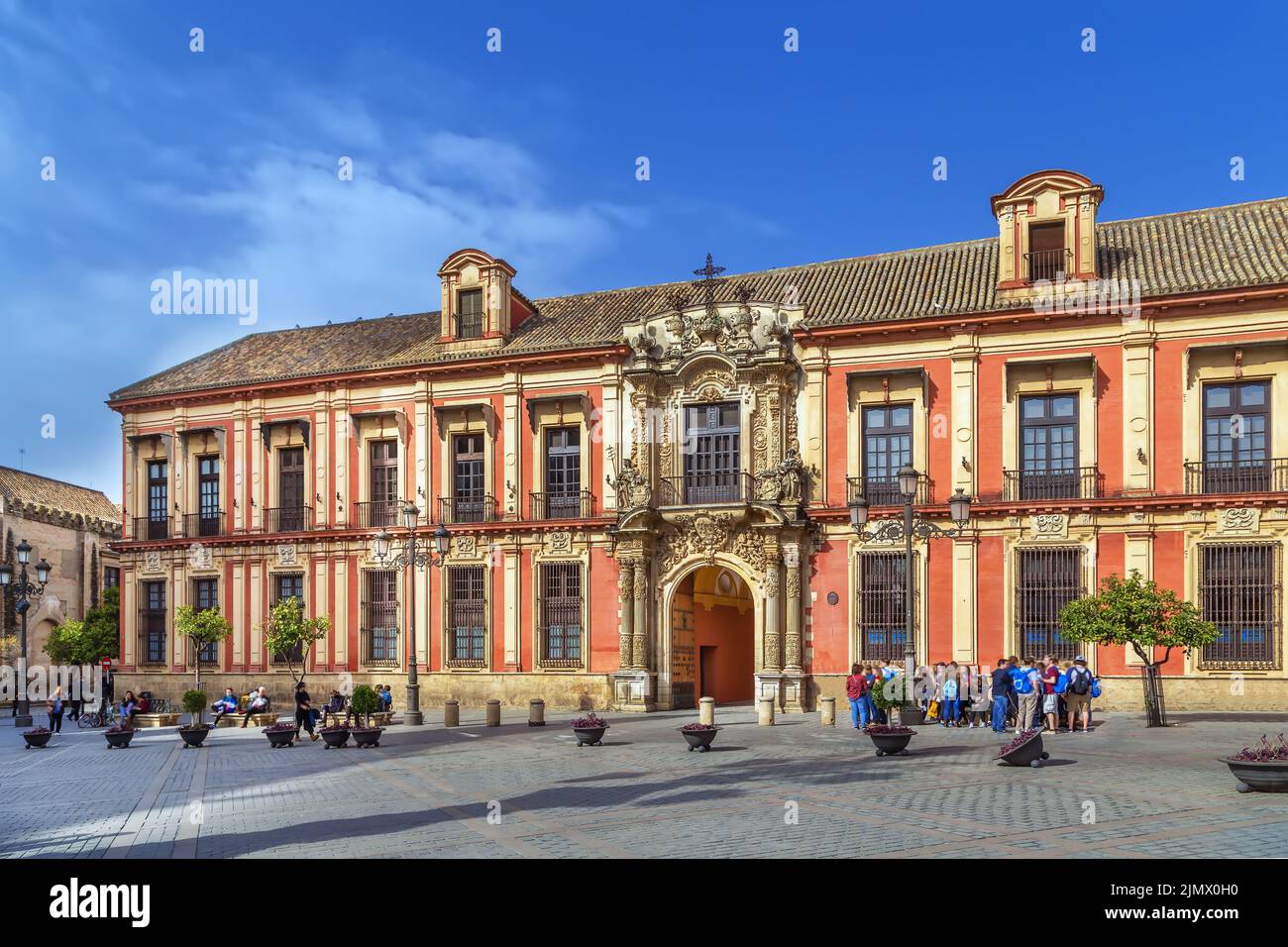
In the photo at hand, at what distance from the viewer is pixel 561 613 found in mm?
33594

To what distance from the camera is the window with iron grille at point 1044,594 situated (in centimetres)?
2864

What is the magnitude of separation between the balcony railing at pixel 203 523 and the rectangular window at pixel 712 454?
16.3 meters

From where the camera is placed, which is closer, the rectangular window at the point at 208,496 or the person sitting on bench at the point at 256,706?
the person sitting on bench at the point at 256,706

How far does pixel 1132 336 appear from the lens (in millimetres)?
28469

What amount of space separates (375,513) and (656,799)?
2372cm

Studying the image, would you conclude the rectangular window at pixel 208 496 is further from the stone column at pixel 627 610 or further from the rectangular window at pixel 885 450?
the rectangular window at pixel 885 450

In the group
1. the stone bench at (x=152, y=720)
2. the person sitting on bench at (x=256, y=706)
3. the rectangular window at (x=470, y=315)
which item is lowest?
the stone bench at (x=152, y=720)

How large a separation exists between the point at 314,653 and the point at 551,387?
1121 cm

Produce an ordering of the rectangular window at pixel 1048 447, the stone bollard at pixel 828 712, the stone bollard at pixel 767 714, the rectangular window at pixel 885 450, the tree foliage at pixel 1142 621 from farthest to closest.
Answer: the rectangular window at pixel 885 450 → the rectangular window at pixel 1048 447 → the stone bollard at pixel 767 714 → the stone bollard at pixel 828 712 → the tree foliage at pixel 1142 621

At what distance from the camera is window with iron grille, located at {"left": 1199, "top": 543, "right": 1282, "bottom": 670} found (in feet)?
88.2

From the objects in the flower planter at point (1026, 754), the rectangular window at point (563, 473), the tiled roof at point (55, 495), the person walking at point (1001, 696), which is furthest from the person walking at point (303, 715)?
the tiled roof at point (55, 495)

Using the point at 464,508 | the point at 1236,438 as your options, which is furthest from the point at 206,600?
the point at 1236,438

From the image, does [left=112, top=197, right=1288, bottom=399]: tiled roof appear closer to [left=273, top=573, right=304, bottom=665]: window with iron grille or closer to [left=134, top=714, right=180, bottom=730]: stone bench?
[left=273, top=573, right=304, bottom=665]: window with iron grille

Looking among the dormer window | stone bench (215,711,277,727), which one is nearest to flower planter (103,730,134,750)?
stone bench (215,711,277,727)
